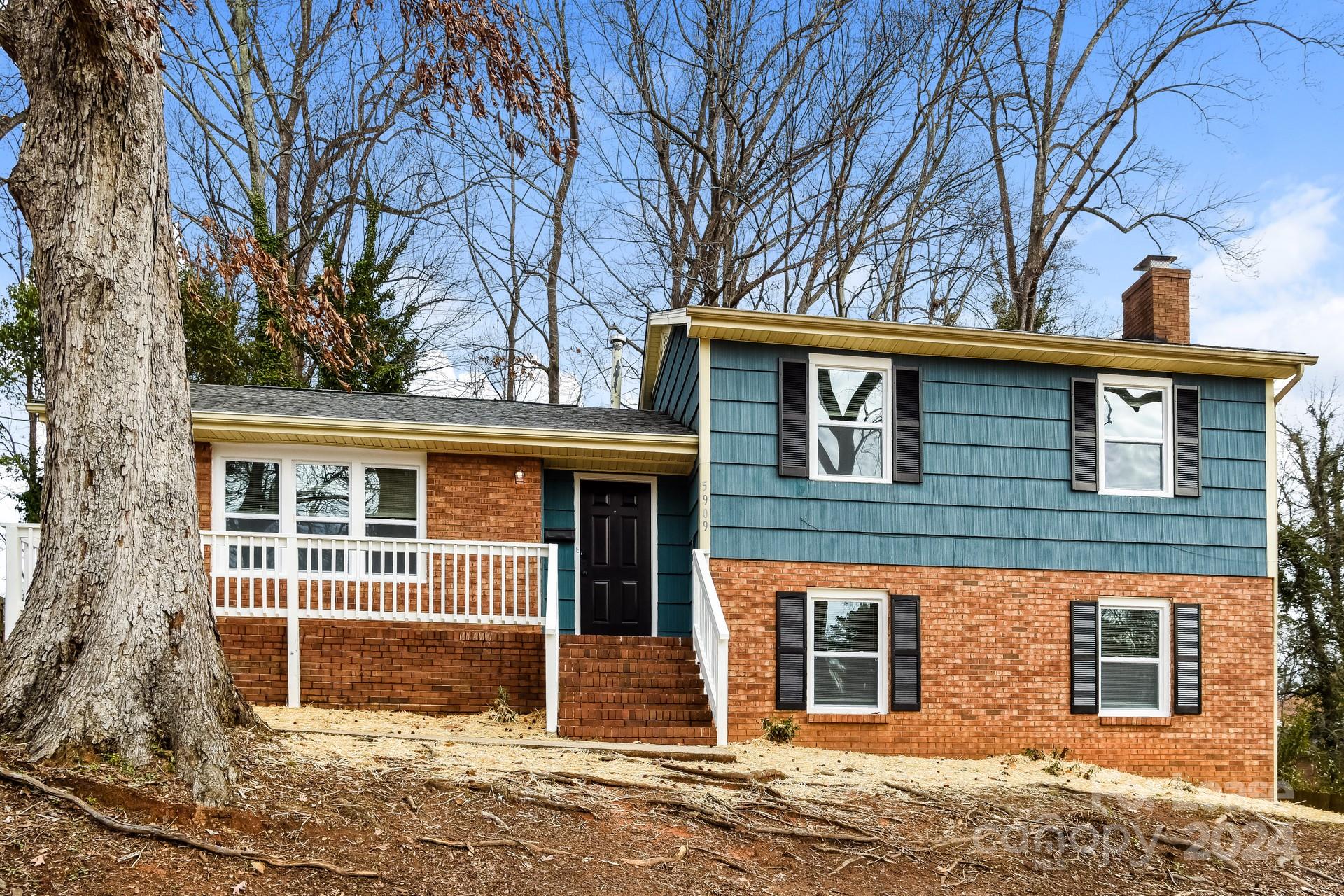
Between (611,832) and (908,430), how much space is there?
20.5 feet

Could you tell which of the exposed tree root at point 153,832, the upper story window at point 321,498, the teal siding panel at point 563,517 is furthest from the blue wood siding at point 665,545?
the exposed tree root at point 153,832

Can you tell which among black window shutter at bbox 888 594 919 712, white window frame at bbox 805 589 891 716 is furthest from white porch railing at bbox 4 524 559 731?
black window shutter at bbox 888 594 919 712

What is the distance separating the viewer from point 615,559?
501 inches

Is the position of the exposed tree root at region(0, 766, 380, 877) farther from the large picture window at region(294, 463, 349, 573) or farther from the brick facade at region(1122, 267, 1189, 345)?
the brick facade at region(1122, 267, 1189, 345)

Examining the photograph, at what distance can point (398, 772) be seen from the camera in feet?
24.3

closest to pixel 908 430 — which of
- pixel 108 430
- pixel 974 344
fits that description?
pixel 974 344

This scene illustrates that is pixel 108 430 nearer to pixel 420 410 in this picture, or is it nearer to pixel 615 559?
pixel 420 410

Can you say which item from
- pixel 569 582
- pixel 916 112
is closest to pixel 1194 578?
pixel 569 582

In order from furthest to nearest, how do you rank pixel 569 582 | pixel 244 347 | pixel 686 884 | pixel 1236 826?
→ pixel 244 347
pixel 569 582
pixel 1236 826
pixel 686 884

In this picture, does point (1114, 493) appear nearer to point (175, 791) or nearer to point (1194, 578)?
point (1194, 578)

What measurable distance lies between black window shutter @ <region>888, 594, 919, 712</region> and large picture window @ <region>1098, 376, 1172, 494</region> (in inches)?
107

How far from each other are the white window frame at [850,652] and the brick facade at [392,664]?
9.04ft

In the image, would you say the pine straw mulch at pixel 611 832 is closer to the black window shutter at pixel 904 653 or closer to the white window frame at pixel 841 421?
the black window shutter at pixel 904 653

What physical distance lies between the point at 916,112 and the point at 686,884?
18.4 meters
